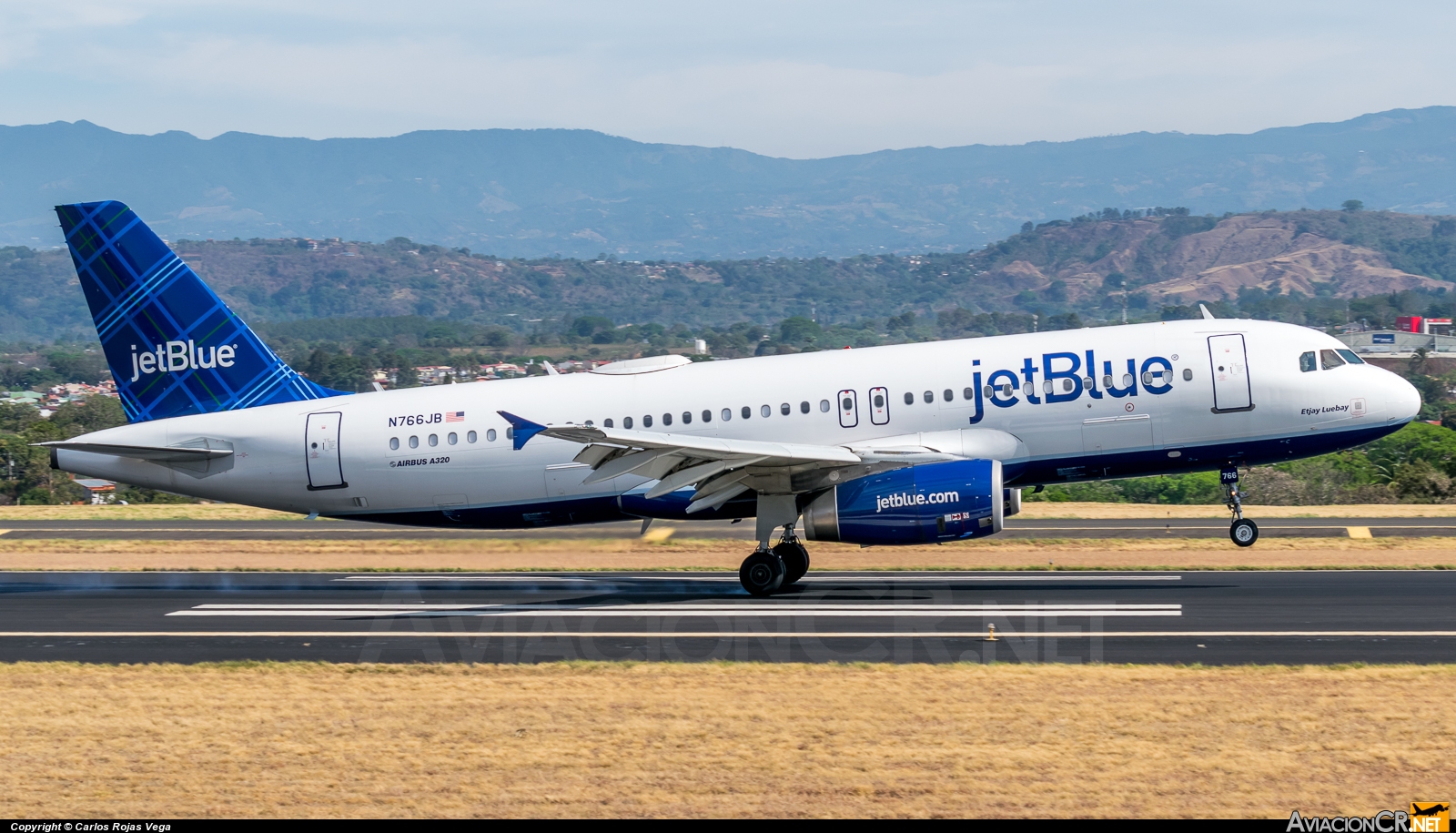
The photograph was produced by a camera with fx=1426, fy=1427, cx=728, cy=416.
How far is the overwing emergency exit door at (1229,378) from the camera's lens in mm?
25500

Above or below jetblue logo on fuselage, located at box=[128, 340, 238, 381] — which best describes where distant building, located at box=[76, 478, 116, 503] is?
→ below

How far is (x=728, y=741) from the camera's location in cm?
1497

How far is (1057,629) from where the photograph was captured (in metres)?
21.5

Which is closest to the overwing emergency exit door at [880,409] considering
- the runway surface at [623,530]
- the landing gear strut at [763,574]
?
the landing gear strut at [763,574]

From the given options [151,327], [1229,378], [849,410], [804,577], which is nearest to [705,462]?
[849,410]

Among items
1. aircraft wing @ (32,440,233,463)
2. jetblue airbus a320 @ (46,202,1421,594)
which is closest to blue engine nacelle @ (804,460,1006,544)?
jetblue airbus a320 @ (46,202,1421,594)

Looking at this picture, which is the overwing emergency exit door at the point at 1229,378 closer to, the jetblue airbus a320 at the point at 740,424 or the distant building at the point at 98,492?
the jetblue airbus a320 at the point at 740,424

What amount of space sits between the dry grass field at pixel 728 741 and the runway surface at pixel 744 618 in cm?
163

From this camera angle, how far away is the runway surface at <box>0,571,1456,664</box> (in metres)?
20.3

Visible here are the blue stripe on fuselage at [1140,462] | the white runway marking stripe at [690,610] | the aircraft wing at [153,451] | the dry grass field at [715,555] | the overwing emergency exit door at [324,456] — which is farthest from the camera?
the dry grass field at [715,555]

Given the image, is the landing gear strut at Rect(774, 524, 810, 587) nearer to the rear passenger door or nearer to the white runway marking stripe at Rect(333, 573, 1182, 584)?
the white runway marking stripe at Rect(333, 573, 1182, 584)

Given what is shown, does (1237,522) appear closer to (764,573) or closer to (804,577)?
(804,577)

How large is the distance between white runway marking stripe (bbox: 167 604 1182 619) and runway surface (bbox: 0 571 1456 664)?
7 centimetres
